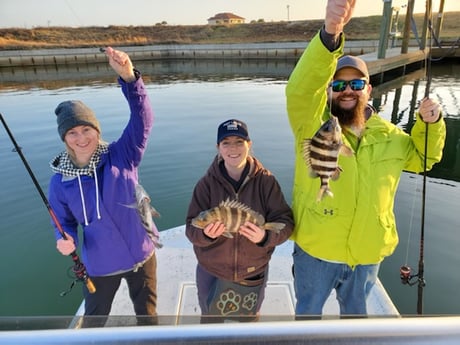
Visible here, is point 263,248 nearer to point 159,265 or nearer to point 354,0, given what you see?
point 354,0

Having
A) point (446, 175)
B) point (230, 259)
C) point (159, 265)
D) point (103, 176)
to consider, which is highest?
point (103, 176)

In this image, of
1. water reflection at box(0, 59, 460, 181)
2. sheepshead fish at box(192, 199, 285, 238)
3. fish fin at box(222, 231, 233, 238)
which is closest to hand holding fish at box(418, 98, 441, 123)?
sheepshead fish at box(192, 199, 285, 238)

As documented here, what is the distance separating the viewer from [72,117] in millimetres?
2373

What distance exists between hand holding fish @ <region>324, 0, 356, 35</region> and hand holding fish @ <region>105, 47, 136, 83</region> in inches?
53.0

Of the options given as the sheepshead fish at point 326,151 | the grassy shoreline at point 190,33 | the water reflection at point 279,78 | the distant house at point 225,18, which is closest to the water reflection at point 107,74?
the water reflection at point 279,78

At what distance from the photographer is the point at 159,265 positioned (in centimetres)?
412

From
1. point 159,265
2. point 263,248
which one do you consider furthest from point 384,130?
Result: point 159,265

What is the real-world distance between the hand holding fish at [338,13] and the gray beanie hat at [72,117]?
1.67m

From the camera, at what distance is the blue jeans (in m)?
2.37

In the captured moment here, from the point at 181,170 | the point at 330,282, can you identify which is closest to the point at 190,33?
the point at 181,170

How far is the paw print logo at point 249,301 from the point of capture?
8.39ft

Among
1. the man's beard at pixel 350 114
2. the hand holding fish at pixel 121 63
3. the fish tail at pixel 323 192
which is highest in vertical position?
the hand holding fish at pixel 121 63

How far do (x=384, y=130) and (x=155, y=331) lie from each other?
193cm

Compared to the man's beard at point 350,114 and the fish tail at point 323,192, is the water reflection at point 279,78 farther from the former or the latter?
the fish tail at point 323,192
